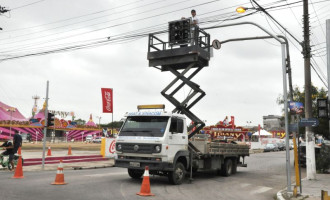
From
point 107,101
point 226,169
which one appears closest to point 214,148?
point 226,169

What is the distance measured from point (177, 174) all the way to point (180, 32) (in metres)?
6.31

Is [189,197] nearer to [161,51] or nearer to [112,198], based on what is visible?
[112,198]

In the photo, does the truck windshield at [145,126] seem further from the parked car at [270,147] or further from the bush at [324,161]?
the parked car at [270,147]

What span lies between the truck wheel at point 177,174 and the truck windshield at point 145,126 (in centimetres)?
141

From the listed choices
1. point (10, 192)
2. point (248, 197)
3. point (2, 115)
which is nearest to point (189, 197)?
point (248, 197)

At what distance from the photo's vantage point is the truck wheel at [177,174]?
36.6ft

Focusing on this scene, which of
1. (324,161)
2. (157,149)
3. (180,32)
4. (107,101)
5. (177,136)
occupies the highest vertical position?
(180,32)

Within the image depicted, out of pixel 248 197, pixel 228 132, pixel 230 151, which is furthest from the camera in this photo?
pixel 228 132

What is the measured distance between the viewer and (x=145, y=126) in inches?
452

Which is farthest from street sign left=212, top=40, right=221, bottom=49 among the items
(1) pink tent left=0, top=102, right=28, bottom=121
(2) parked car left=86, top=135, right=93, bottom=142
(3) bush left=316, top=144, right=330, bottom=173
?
(2) parked car left=86, top=135, right=93, bottom=142

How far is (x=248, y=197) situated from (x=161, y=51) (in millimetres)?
7234

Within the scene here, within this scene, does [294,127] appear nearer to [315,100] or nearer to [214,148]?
[214,148]

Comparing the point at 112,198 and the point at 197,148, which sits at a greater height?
the point at 197,148

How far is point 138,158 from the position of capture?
435 inches
